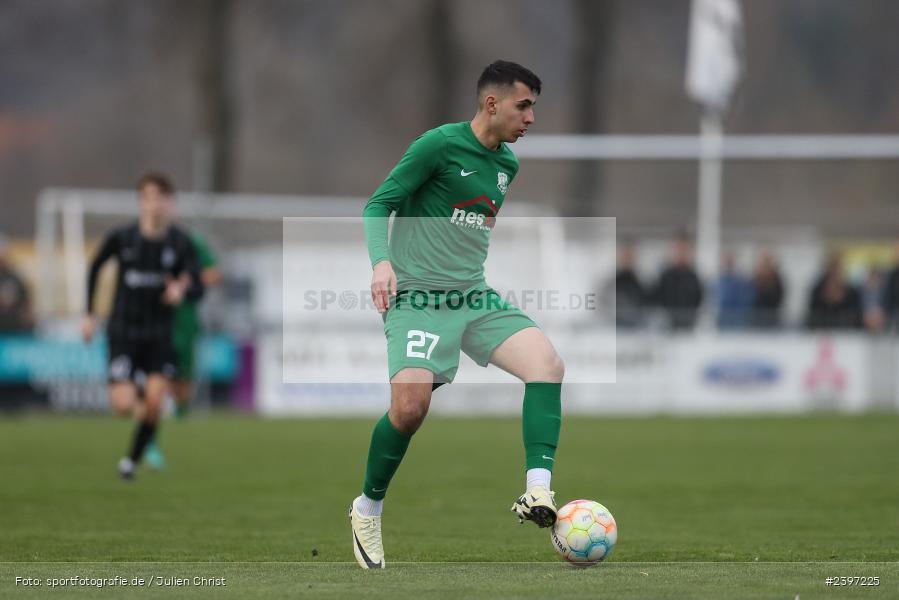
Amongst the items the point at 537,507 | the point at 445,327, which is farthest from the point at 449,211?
the point at 537,507

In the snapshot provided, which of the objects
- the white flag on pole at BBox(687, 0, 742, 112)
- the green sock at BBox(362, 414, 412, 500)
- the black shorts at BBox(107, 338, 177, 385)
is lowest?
the green sock at BBox(362, 414, 412, 500)

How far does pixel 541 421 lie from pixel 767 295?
1420 cm

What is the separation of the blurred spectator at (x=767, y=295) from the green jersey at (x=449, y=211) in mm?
13849

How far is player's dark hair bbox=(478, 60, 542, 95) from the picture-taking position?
23.3 feet

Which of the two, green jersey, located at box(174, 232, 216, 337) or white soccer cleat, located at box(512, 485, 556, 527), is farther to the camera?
green jersey, located at box(174, 232, 216, 337)

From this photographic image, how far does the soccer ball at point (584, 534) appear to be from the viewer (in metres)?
6.76

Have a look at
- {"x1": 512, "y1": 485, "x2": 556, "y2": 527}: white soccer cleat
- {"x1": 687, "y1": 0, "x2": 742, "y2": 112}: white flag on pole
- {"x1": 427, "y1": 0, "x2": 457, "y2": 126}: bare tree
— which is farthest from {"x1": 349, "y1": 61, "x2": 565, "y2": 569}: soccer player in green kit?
{"x1": 427, "y1": 0, "x2": 457, "y2": 126}: bare tree

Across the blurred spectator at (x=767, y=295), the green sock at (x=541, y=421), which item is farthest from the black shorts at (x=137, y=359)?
the blurred spectator at (x=767, y=295)

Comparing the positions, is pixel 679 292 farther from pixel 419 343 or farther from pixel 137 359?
pixel 419 343

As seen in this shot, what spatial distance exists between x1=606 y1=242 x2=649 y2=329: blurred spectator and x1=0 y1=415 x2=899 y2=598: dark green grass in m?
3.14

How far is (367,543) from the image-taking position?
7.10 meters

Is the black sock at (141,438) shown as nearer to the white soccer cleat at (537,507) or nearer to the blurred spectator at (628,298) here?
the white soccer cleat at (537,507)

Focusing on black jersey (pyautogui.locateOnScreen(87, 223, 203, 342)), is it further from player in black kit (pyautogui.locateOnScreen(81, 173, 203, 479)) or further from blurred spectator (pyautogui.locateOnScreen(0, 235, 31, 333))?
blurred spectator (pyautogui.locateOnScreen(0, 235, 31, 333))

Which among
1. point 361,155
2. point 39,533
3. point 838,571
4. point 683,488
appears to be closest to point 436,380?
point 838,571
